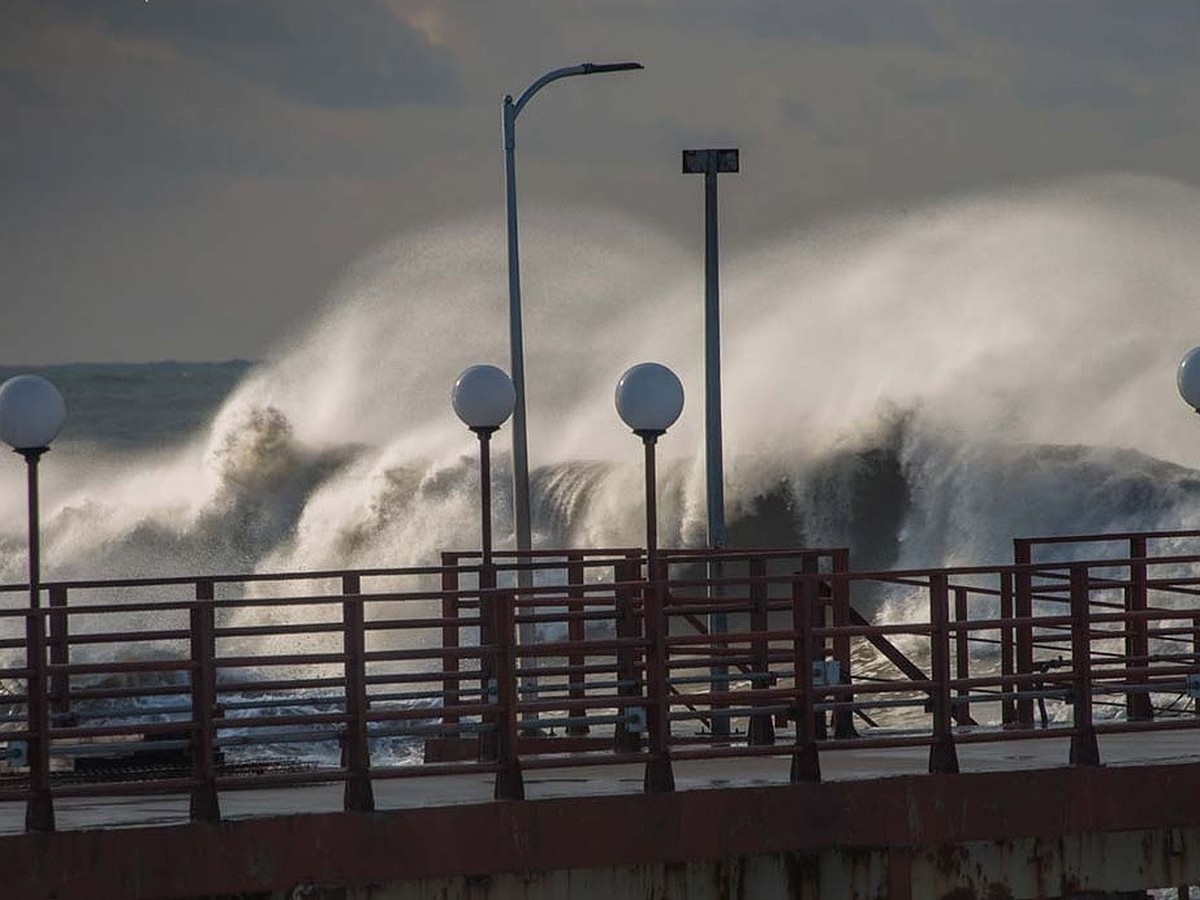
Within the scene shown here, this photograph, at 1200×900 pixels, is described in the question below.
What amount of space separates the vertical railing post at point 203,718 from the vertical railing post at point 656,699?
2.17 m

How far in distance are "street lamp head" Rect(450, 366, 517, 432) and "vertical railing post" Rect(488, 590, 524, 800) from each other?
4906 millimetres

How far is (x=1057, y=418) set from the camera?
173ft

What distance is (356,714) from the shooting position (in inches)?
522

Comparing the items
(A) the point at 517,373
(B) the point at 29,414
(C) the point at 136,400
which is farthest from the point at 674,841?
(C) the point at 136,400

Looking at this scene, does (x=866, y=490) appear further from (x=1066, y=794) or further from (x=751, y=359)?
(x=1066, y=794)

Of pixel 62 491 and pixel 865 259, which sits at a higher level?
pixel 865 259

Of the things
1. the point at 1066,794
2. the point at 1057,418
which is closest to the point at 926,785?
the point at 1066,794

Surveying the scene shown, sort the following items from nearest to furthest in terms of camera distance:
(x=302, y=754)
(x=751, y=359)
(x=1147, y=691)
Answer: (x=1147, y=691) → (x=302, y=754) → (x=751, y=359)

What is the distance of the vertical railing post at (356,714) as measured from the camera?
13.1m

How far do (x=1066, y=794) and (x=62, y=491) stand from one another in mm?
49988

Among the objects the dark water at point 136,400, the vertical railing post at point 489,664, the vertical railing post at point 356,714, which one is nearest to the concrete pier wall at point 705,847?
the vertical railing post at point 356,714

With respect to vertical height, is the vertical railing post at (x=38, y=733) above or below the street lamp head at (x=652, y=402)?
below

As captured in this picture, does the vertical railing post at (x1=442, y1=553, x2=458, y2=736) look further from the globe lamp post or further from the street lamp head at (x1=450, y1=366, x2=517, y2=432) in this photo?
the street lamp head at (x1=450, y1=366, x2=517, y2=432)

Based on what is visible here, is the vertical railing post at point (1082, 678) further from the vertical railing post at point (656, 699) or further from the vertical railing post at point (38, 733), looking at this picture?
the vertical railing post at point (38, 733)
